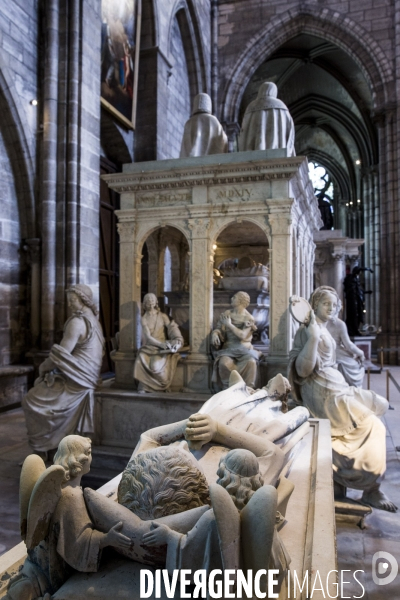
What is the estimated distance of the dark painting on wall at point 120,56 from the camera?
8930mm

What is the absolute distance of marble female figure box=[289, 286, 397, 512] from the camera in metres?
3.69

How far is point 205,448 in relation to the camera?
2.14 metres

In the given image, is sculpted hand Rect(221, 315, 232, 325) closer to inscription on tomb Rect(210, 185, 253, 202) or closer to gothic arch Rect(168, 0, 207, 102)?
inscription on tomb Rect(210, 185, 253, 202)

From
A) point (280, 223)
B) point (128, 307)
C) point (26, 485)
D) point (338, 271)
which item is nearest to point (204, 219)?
point (280, 223)

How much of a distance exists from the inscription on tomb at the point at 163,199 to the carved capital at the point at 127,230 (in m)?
0.24

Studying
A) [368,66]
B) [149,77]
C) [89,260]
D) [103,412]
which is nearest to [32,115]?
[89,260]

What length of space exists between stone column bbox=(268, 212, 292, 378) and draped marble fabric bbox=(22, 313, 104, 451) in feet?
6.30

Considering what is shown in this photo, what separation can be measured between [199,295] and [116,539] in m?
4.01

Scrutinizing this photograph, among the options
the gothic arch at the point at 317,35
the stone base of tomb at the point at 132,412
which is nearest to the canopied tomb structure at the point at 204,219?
the stone base of tomb at the point at 132,412

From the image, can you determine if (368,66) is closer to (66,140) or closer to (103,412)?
(66,140)

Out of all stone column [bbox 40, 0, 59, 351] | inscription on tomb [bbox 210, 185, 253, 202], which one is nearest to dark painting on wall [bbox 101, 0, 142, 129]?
stone column [bbox 40, 0, 59, 351]

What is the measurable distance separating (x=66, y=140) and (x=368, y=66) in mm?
10283

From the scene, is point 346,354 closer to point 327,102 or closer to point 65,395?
point 65,395

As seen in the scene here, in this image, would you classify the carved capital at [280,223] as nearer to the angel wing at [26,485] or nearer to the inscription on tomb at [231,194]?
the inscription on tomb at [231,194]
